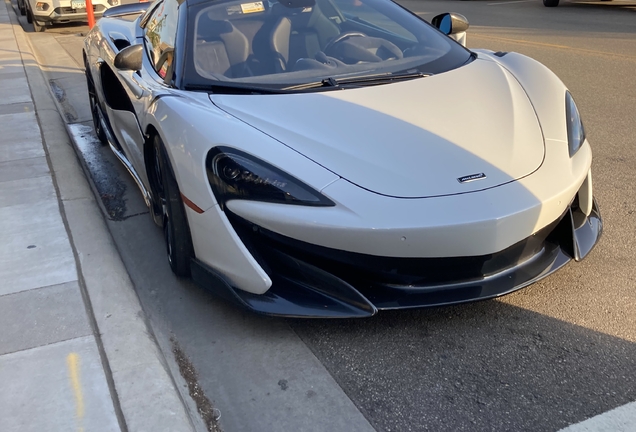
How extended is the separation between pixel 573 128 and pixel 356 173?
3.92 ft

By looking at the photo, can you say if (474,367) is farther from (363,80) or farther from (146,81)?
(146,81)

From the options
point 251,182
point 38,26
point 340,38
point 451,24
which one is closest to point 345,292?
point 251,182

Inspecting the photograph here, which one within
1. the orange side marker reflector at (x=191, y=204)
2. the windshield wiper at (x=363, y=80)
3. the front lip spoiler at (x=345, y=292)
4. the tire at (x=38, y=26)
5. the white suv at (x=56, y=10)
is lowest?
the tire at (x=38, y=26)

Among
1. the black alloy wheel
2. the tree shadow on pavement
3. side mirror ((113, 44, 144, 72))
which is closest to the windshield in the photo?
side mirror ((113, 44, 144, 72))

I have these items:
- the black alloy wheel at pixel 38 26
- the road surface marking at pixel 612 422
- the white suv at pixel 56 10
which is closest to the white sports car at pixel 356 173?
the road surface marking at pixel 612 422

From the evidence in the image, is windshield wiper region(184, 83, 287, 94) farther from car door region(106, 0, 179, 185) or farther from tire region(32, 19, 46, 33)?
tire region(32, 19, 46, 33)

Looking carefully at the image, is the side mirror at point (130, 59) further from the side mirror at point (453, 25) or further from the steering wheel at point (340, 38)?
the side mirror at point (453, 25)

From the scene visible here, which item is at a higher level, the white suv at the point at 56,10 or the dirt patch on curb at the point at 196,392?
the dirt patch on curb at the point at 196,392

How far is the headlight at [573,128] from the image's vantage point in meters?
3.05

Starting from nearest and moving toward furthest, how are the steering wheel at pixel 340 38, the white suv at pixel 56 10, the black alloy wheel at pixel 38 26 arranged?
the steering wheel at pixel 340 38, the white suv at pixel 56 10, the black alloy wheel at pixel 38 26

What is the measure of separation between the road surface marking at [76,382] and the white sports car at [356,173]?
2.13 feet

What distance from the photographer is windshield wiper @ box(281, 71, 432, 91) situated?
131 inches

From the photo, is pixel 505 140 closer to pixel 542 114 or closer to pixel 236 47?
pixel 542 114

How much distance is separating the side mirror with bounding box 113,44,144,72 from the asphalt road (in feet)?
3.41
